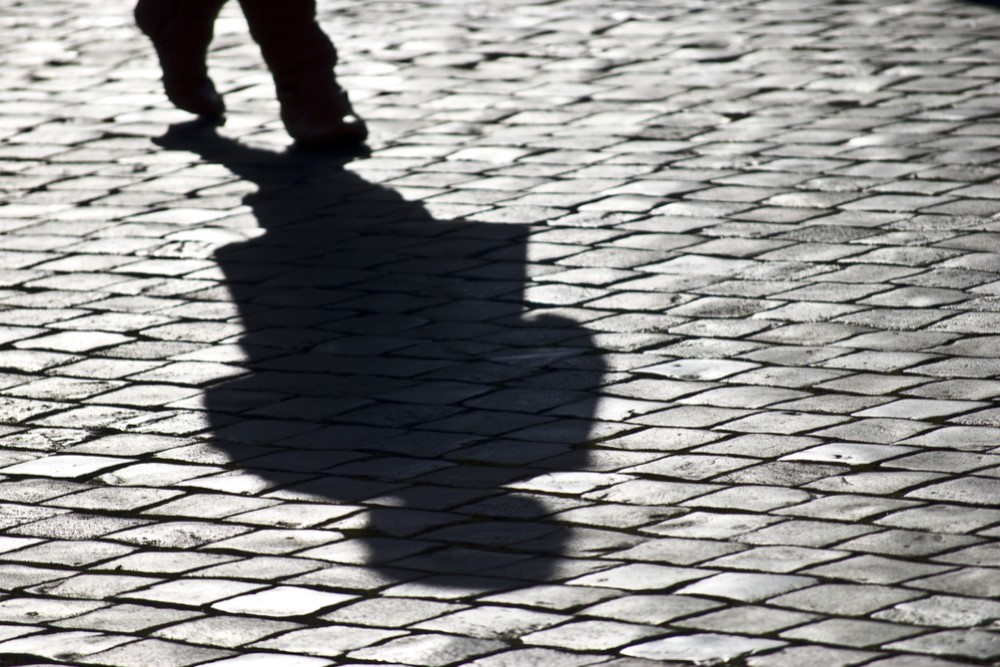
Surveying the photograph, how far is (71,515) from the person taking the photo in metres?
4.37

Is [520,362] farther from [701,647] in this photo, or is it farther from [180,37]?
[180,37]

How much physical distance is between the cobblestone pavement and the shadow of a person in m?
0.01

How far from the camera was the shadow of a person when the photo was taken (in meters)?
4.12

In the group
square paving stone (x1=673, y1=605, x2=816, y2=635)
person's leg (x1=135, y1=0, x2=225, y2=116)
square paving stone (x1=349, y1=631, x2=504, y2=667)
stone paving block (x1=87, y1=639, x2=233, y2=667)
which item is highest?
person's leg (x1=135, y1=0, x2=225, y2=116)

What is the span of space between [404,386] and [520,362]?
37cm

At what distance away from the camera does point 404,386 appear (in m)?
5.14

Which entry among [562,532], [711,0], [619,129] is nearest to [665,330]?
[562,532]

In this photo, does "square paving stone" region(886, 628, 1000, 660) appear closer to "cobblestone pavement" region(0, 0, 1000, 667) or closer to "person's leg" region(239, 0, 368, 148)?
"cobblestone pavement" region(0, 0, 1000, 667)

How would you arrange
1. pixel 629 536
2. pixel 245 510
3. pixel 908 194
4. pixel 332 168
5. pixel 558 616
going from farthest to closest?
pixel 332 168 → pixel 908 194 → pixel 245 510 → pixel 629 536 → pixel 558 616

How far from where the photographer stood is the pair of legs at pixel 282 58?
293 inches

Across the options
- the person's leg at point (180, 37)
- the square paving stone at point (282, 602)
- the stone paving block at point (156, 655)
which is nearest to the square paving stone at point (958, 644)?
the square paving stone at point (282, 602)

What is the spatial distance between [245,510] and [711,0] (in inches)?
269

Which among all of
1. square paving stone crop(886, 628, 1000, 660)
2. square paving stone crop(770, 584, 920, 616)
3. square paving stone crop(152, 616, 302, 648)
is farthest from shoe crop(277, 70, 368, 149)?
square paving stone crop(886, 628, 1000, 660)

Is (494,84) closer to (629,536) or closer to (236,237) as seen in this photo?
(236,237)
